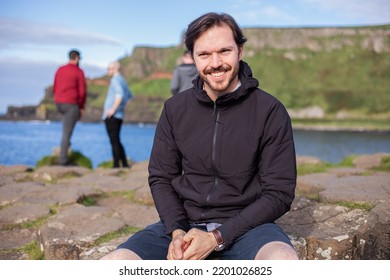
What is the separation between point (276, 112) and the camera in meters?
2.41

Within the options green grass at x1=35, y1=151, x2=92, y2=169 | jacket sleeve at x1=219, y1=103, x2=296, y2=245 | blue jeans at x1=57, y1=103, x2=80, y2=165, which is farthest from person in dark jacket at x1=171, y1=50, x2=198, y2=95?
jacket sleeve at x1=219, y1=103, x2=296, y2=245

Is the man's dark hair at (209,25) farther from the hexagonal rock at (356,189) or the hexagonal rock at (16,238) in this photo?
the hexagonal rock at (16,238)

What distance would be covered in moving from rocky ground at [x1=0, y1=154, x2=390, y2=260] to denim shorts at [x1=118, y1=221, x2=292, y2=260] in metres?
0.69

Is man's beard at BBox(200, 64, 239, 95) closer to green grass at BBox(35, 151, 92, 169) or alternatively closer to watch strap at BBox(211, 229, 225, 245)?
watch strap at BBox(211, 229, 225, 245)

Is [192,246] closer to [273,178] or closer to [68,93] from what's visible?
[273,178]

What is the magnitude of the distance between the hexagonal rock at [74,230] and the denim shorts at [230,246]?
1011 millimetres

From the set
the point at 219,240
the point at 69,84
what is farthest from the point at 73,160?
the point at 219,240

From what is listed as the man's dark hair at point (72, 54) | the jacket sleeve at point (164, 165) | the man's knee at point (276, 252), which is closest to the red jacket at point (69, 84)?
the man's dark hair at point (72, 54)

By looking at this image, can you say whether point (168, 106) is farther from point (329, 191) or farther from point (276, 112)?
point (329, 191)

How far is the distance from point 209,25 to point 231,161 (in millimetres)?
672

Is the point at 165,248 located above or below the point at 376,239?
above

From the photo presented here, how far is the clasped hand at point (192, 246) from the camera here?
2.20m

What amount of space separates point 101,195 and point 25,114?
145641 millimetres
